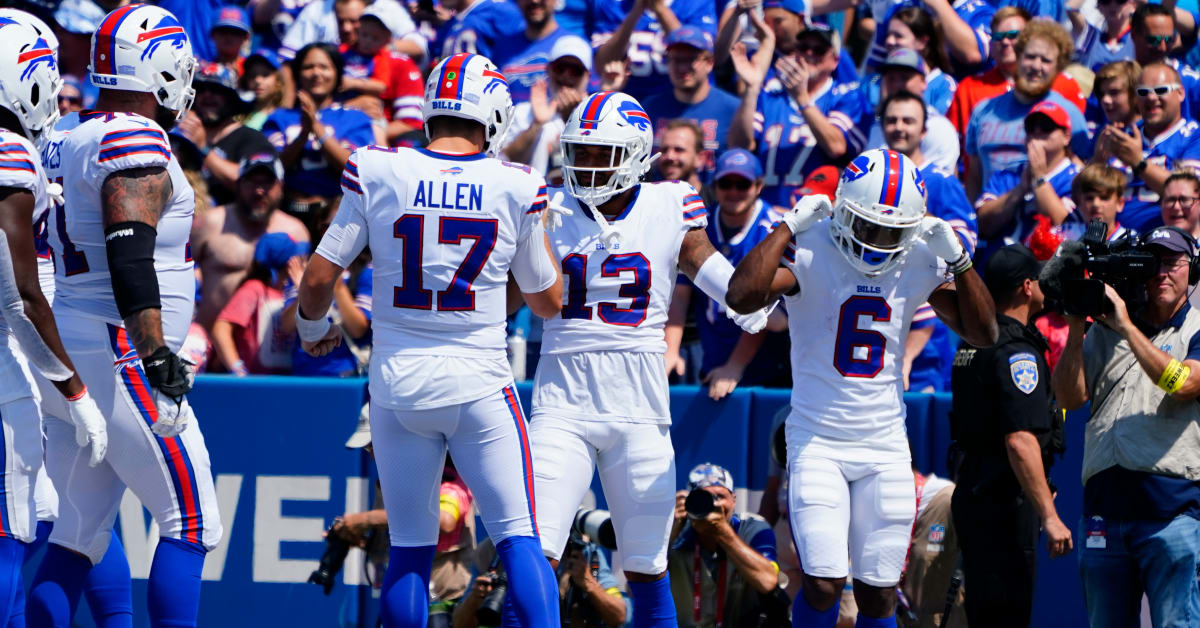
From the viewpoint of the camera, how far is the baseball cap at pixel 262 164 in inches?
313

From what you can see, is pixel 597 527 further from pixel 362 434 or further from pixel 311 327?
pixel 311 327

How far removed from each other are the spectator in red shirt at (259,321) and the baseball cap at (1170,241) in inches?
156

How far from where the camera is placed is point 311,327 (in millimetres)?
4941

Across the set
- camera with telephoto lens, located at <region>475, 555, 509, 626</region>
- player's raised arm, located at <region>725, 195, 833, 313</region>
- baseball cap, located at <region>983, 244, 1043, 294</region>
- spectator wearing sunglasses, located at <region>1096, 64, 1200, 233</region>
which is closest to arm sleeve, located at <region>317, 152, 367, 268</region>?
player's raised arm, located at <region>725, 195, 833, 313</region>

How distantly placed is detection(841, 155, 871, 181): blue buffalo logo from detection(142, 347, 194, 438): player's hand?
7.29ft

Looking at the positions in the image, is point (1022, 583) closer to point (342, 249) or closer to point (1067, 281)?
point (1067, 281)

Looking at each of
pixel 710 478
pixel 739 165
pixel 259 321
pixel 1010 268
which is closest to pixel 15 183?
pixel 710 478

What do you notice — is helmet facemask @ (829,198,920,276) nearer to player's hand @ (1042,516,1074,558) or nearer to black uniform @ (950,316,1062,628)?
black uniform @ (950,316,1062,628)

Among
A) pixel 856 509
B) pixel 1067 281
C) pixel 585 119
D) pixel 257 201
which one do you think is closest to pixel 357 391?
pixel 257 201

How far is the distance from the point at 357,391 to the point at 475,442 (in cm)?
240

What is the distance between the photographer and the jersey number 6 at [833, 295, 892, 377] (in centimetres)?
524

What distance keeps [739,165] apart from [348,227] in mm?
3007

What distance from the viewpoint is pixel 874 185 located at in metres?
5.09

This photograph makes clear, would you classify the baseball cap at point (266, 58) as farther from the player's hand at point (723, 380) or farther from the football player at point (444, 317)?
the football player at point (444, 317)
